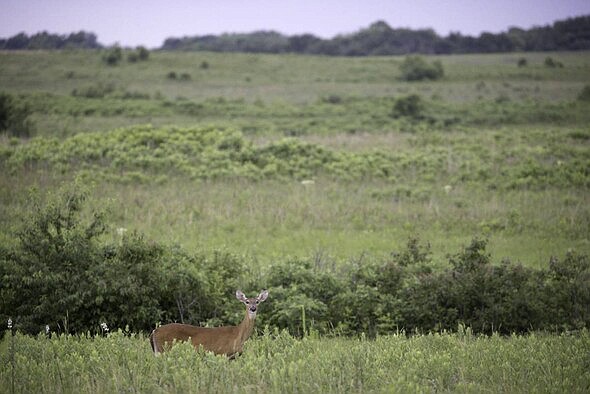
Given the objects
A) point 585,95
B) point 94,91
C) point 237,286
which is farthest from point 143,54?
point 237,286

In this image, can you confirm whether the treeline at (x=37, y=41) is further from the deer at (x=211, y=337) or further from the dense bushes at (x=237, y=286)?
the deer at (x=211, y=337)

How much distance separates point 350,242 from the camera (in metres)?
22.1

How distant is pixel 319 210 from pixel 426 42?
4048 inches

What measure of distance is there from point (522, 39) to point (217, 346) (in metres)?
119

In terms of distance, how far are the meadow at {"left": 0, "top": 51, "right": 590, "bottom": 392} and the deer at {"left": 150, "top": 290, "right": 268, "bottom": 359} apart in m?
0.22

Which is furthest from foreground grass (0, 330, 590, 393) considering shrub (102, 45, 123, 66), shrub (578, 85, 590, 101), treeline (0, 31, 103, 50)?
shrub (102, 45, 123, 66)

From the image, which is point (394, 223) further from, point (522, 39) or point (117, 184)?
point (522, 39)

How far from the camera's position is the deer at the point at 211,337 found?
9119 mm

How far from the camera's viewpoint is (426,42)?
403ft

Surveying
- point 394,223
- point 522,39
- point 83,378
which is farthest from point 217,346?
point 522,39

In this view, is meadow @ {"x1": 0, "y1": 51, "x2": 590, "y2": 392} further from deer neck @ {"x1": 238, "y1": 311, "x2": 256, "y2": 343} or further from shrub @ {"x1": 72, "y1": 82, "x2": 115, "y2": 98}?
shrub @ {"x1": 72, "y1": 82, "x2": 115, "y2": 98}

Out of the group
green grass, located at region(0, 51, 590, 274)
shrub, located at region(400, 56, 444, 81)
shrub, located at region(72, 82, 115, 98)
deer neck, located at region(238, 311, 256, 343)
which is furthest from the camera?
shrub, located at region(400, 56, 444, 81)

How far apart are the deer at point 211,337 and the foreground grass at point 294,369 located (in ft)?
0.62

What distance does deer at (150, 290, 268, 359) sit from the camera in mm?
9119
